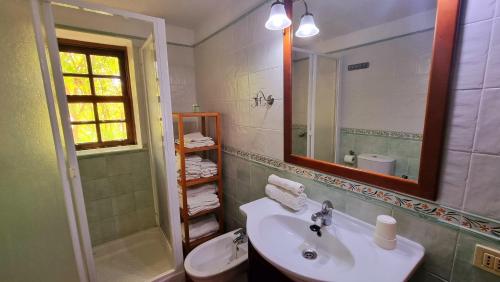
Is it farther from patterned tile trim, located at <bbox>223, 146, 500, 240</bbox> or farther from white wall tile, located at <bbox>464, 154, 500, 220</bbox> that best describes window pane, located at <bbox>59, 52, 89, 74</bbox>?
white wall tile, located at <bbox>464, 154, 500, 220</bbox>

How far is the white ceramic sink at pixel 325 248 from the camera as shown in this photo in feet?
2.42

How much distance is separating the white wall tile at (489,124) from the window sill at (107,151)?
2.30 meters

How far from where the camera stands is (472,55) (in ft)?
2.15

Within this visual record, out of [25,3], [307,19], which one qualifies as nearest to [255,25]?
[307,19]

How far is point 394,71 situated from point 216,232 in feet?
6.04

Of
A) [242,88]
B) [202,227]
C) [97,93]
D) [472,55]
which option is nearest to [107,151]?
[97,93]

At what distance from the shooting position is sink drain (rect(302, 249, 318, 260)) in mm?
1001

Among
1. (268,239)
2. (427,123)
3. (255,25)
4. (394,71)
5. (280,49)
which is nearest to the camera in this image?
(427,123)

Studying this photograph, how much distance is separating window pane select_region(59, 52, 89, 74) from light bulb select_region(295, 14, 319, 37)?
1949 mm

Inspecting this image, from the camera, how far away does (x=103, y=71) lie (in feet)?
6.63

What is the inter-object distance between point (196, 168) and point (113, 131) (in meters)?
1.01

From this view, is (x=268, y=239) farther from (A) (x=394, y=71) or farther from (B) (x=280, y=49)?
(B) (x=280, y=49)

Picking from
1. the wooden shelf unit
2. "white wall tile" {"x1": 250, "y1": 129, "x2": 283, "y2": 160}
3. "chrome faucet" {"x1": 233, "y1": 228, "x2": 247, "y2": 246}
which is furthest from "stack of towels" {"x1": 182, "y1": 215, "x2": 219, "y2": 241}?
"white wall tile" {"x1": 250, "y1": 129, "x2": 283, "y2": 160}

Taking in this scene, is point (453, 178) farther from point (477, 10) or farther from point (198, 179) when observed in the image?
point (198, 179)
